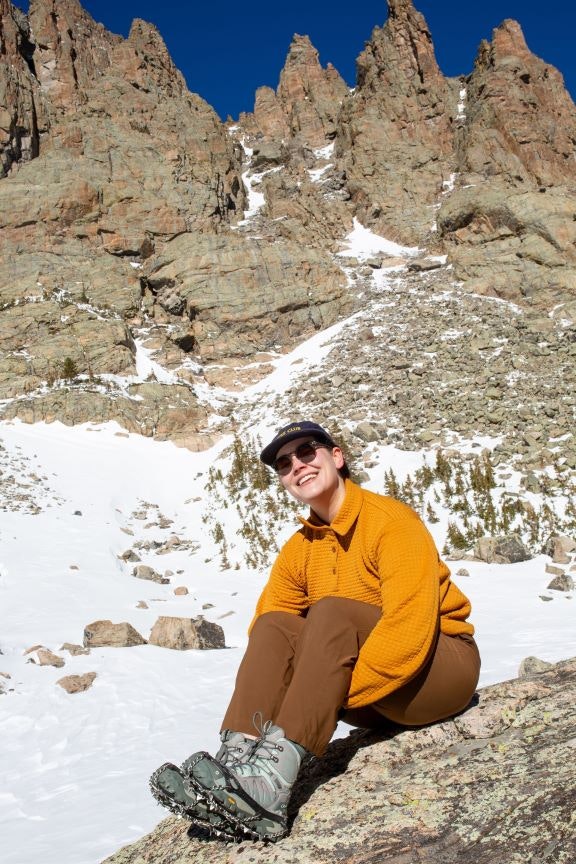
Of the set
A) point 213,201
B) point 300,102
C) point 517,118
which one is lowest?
point 213,201

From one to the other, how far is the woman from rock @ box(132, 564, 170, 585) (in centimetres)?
1075

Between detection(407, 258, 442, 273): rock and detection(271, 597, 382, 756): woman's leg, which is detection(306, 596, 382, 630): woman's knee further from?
detection(407, 258, 442, 273): rock

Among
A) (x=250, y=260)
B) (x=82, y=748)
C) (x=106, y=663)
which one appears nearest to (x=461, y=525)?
(x=106, y=663)

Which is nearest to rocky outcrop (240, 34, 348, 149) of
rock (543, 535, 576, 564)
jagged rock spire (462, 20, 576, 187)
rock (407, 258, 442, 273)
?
jagged rock spire (462, 20, 576, 187)

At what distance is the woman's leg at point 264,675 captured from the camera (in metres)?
2.17

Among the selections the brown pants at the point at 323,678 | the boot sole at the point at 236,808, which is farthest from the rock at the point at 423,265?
the boot sole at the point at 236,808

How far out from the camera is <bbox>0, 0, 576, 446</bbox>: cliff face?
3031 centimetres

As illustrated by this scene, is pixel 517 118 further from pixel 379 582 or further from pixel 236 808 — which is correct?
pixel 236 808

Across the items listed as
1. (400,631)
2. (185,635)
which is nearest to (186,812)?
(400,631)

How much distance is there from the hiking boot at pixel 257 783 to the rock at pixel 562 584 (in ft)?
24.8

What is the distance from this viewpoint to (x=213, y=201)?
42844mm

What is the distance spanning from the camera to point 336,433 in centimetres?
1958

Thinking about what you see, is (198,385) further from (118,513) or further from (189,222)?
(189,222)

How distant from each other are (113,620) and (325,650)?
26.7ft
